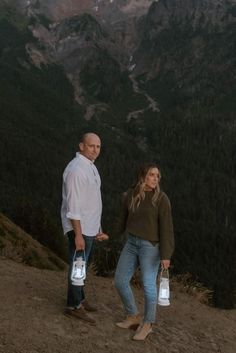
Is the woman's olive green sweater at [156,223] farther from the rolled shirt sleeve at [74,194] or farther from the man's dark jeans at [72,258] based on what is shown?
the rolled shirt sleeve at [74,194]

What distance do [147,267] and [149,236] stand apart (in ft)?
1.92

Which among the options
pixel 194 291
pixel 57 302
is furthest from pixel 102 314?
pixel 194 291

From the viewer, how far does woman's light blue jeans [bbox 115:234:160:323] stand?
32.8ft

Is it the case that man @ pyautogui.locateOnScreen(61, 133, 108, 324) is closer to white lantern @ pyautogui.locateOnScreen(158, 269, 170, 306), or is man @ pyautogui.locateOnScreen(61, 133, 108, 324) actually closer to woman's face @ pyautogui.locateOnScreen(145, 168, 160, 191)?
woman's face @ pyautogui.locateOnScreen(145, 168, 160, 191)

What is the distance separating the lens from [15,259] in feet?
56.0

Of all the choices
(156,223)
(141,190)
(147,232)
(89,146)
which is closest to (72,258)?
(147,232)

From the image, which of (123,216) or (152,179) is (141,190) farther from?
(123,216)

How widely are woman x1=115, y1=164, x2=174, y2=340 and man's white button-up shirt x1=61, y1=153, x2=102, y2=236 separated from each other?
0.58 m

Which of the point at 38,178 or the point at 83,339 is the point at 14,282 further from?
the point at 38,178

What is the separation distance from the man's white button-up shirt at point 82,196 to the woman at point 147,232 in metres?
0.58

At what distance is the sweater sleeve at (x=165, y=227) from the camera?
9812mm

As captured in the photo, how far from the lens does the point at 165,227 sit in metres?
9.82

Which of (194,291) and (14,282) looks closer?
(14,282)

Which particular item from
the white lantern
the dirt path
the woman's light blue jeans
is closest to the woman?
the woman's light blue jeans
